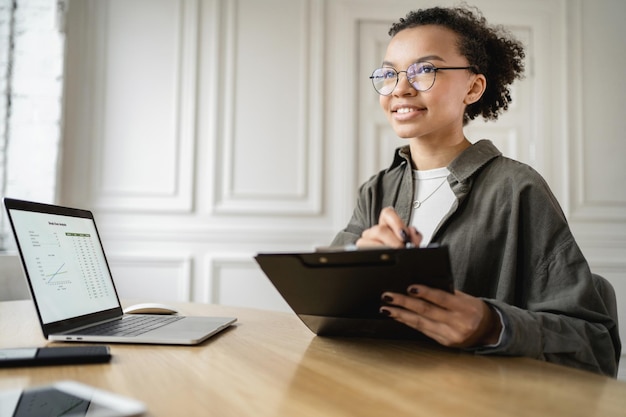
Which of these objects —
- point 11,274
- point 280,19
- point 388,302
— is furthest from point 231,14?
point 388,302

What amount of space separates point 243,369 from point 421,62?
789 millimetres

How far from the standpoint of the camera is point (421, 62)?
1.25 meters

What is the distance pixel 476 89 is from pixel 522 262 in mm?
466

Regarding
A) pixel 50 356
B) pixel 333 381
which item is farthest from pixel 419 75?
pixel 50 356

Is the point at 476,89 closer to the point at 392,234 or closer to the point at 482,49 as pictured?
the point at 482,49

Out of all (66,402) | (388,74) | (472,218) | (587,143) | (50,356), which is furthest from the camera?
(587,143)

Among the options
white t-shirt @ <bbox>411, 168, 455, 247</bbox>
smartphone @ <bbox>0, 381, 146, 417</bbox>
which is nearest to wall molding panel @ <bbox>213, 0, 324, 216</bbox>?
white t-shirt @ <bbox>411, 168, 455, 247</bbox>

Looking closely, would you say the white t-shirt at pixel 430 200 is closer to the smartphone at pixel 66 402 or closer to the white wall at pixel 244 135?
the smartphone at pixel 66 402

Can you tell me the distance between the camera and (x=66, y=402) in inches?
24.3

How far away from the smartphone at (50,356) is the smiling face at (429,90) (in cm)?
77

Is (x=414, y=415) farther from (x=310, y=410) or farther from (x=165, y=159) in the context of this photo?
(x=165, y=159)

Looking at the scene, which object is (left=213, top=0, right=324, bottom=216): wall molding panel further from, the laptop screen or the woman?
the laptop screen

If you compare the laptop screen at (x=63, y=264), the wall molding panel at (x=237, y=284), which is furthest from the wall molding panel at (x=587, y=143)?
the laptop screen at (x=63, y=264)

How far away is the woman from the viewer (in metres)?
0.88
